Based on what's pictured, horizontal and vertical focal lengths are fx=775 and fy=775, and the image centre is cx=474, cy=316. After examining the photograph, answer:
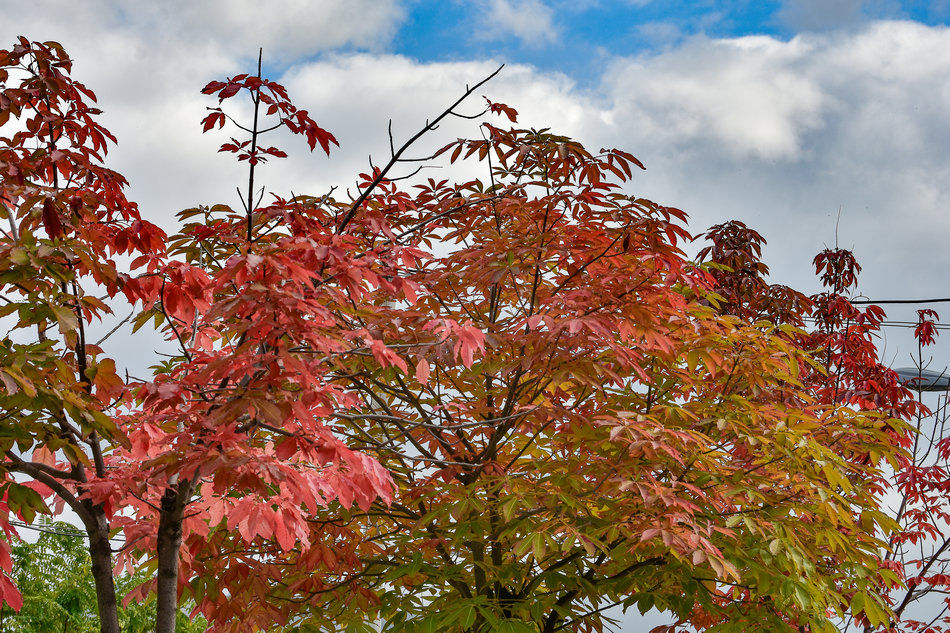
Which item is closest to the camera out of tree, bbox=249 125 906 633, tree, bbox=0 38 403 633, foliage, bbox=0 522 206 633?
tree, bbox=0 38 403 633

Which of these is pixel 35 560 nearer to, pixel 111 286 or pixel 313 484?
pixel 111 286

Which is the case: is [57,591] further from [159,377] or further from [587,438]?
[587,438]

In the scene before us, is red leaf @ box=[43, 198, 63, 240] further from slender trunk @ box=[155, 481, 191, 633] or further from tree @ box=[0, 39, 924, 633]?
slender trunk @ box=[155, 481, 191, 633]

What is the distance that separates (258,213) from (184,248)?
57cm

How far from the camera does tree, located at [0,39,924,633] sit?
2.53 meters

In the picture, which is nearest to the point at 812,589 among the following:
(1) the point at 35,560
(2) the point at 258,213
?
(2) the point at 258,213

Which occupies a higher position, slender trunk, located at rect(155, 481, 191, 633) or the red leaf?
the red leaf

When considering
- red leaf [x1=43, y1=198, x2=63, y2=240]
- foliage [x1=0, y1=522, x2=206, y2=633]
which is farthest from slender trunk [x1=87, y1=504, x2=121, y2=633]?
foliage [x1=0, y1=522, x2=206, y2=633]

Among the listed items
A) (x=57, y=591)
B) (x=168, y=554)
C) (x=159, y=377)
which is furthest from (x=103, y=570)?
(x=57, y=591)

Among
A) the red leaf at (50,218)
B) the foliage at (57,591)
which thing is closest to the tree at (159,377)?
the red leaf at (50,218)

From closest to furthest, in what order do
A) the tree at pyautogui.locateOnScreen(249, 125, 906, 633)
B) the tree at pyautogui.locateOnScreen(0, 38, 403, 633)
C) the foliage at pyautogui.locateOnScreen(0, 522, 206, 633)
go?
the tree at pyautogui.locateOnScreen(0, 38, 403, 633) < the tree at pyautogui.locateOnScreen(249, 125, 906, 633) < the foliage at pyautogui.locateOnScreen(0, 522, 206, 633)

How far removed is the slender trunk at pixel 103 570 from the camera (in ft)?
9.28

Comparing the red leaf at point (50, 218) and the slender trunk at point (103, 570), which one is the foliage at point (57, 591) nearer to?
the slender trunk at point (103, 570)

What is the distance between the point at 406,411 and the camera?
4.18 metres
